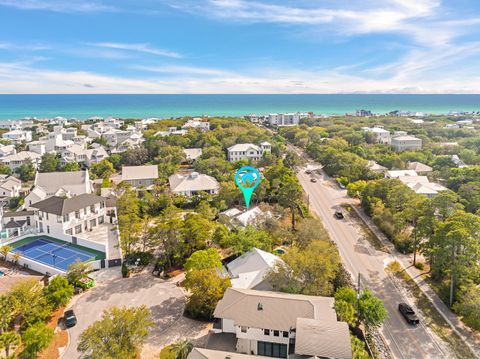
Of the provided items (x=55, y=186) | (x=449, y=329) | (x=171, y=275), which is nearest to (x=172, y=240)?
(x=171, y=275)

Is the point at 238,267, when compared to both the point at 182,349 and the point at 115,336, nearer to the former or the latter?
the point at 182,349

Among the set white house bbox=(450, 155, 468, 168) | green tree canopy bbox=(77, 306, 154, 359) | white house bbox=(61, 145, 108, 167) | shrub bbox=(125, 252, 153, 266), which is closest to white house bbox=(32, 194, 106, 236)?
shrub bbox=(125, 252, 153, 266)

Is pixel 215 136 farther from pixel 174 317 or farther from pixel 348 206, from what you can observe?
pixel 174 317

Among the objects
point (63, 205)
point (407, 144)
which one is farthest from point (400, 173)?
point (63, 205)

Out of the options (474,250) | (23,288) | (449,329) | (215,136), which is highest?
(215,136)

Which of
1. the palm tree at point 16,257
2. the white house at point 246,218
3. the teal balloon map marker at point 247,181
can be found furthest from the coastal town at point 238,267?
the teal balloon map marker at point 247,181
